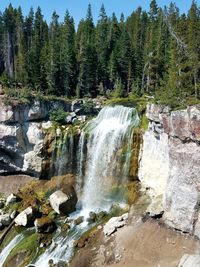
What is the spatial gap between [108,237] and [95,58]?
39.3 meters

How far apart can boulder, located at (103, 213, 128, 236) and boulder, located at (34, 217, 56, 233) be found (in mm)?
4961

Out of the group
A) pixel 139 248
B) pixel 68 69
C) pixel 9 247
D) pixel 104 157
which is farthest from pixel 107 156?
pixel 68 69

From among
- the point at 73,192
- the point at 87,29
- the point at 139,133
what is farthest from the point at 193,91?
the point at 87,29

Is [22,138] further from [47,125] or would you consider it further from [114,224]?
[114,224]

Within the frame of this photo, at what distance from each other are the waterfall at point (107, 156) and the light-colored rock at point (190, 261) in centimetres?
1114

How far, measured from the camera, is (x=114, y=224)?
34.6 m

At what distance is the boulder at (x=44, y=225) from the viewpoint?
35.5 metres

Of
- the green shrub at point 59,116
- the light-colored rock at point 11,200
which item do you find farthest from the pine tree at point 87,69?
the light-colored rock at point 11,200

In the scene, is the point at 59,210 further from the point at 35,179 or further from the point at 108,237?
the point at 35,179

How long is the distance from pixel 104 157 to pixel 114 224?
29.6 feet

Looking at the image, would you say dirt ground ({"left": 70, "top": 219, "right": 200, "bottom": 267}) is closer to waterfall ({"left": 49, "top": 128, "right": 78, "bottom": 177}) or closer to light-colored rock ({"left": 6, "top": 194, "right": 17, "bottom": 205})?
waterfall ({"left": 49, "top": 128, "right": 78, "bottom": 177})

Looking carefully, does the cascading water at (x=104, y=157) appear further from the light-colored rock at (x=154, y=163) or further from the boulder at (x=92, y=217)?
the light-colored rock at (x=154, y=163)

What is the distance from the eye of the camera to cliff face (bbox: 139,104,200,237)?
32031mm

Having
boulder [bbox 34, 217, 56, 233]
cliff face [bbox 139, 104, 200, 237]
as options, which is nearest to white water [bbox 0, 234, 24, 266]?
boulder [bbox 34, 217, 56, 233]
